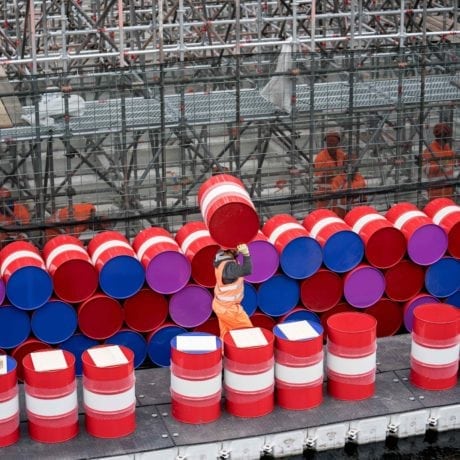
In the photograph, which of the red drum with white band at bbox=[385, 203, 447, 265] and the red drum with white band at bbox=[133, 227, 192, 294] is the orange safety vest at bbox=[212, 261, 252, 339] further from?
the red drum with white band at bbox=[385, 203, 447, 265]

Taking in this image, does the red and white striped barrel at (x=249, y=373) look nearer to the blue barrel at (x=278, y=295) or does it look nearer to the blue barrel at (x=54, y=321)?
the blue barrel at (x=278, y=295)

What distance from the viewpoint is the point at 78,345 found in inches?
521

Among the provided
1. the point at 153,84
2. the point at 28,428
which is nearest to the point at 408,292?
the point at 153,84

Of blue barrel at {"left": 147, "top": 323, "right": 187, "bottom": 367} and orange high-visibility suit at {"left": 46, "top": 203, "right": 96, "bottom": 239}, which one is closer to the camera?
blue barrel at {"left": 147, "top": 323, "right": 187, "bottom": 367}

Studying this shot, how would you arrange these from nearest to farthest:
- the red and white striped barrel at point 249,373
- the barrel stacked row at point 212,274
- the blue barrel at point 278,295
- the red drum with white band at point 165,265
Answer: the red and white striped barrel at point 249,373 < the barrel stacked row at point 212,274 < the red drum with white band at point 165,265 < the blue barrel at point 278,295

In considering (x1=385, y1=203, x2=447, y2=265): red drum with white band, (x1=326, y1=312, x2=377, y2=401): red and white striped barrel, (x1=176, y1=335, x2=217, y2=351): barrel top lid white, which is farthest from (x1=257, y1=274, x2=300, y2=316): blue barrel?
(x1=176, y1=335, x2=217, y2=351): barrel top lid white

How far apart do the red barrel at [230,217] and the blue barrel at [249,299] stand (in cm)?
109

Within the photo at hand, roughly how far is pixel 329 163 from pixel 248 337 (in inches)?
115

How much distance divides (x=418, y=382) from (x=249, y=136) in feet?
11.0

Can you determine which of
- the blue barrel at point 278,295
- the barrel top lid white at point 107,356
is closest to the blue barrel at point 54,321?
the barrel top lid white at point 107,356

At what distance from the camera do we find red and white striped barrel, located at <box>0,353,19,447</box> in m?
11.5

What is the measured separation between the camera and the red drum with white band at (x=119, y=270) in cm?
1301

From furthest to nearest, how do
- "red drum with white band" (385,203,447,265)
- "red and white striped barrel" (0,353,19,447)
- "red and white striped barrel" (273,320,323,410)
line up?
"red drum with white band" (385,203,447,265) < "red and white striped barrel" (273,320,323,410) < "red and white striped barrel" (0,353,19,447)

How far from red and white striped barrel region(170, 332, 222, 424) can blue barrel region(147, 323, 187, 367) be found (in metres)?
1.21
